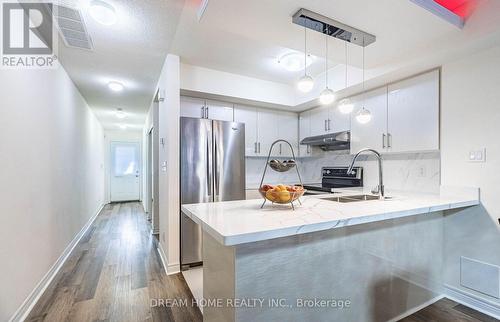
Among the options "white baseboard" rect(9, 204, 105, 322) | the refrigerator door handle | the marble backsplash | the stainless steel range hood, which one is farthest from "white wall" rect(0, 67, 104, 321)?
the stainless steel range hood

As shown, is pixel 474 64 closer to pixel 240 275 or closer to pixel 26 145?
pixel 240 275

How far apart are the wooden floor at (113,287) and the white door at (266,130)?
2242 millimetres

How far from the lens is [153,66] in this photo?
121 inches

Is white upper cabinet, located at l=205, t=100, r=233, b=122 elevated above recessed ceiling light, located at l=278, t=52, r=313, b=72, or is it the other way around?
recessed ceiling light, located at l=278, t=52, r=313, b=72

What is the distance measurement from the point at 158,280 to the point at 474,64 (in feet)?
12.2

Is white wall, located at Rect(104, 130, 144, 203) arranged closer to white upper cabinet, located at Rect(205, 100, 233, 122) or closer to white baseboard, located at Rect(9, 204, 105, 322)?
white baseboard, located at Rect(9, 204, 105, 322)

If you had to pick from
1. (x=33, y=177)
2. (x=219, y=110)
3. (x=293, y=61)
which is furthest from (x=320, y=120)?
(x=33, y=177)

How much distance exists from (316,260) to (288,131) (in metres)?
3.05

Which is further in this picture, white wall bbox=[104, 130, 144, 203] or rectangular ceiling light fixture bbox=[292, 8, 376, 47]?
white wall bbox=[104, 130, 144, 203]

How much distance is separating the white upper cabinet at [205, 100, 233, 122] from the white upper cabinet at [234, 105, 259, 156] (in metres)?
0.12

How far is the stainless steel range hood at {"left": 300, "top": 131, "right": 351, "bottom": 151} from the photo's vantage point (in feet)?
10.7

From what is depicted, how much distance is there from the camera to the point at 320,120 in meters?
3.86

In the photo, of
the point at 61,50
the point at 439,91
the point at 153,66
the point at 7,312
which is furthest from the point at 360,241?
the point at 61,50

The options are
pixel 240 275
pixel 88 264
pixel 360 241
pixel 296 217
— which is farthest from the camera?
pixel 88 264
